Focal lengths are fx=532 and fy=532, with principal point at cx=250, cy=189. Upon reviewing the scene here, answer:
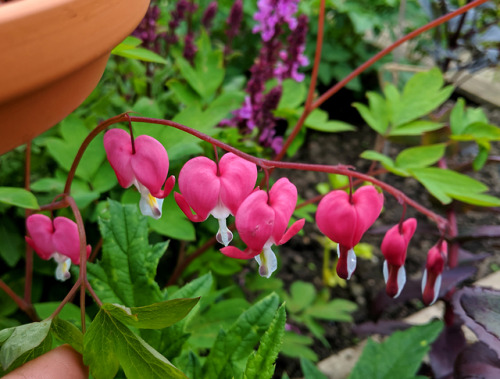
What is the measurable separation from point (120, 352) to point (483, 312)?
1.58 ft

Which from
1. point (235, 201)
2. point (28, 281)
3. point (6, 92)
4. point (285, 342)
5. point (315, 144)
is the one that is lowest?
point (315, 144)

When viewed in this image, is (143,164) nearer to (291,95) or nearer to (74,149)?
(74,149)

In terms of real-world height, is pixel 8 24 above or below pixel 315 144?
above

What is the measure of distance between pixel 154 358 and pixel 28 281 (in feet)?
1.41

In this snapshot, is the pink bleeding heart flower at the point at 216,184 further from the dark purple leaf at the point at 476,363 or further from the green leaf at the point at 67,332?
the dark purple leaf at the point at 476,363

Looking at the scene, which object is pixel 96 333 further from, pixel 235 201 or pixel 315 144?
pixel 315 144

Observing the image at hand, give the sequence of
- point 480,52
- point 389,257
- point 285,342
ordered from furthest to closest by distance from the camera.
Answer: point 480,52, point 285,342, point 389,257

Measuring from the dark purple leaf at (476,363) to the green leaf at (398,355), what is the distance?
0.07 meters

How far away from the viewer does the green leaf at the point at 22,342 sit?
0.50 m

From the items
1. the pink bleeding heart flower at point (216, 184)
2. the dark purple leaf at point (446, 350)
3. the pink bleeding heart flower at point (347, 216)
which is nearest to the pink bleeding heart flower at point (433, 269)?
the pink bleeding heart flower at point (347, 216)

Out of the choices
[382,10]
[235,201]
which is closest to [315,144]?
[382,10]

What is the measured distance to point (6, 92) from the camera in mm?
400

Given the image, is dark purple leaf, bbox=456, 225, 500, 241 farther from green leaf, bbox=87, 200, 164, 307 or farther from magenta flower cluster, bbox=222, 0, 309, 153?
green leaf, bbox=87, 200, 164, 307

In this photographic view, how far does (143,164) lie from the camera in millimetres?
520
